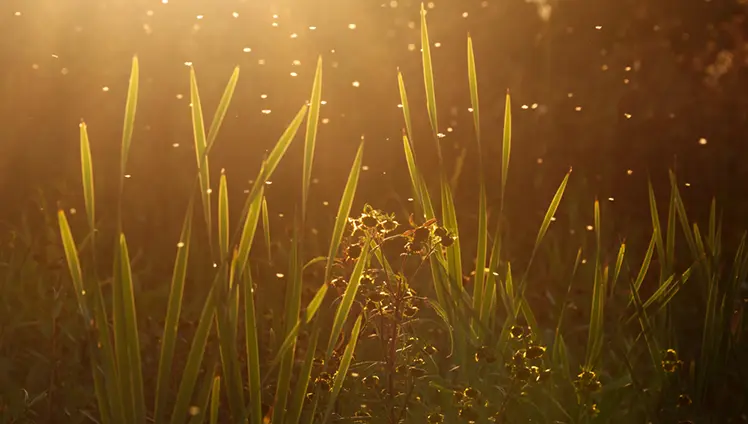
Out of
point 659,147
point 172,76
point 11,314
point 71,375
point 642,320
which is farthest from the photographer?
point 659,147

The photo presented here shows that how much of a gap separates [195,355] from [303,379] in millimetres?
187

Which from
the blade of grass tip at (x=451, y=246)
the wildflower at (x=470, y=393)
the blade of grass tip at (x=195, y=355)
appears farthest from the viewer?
the blade of grass tip at (x=451, y=246)

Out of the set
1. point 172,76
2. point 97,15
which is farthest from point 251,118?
point 97,15

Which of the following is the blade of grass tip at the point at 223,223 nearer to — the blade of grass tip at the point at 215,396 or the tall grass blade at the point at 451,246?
the blade of grass tip at the point at 215,396

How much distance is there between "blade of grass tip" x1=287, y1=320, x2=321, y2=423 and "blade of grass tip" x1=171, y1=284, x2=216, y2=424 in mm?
168

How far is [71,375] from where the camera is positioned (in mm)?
2148

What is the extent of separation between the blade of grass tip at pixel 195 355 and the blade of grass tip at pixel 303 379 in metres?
0.17

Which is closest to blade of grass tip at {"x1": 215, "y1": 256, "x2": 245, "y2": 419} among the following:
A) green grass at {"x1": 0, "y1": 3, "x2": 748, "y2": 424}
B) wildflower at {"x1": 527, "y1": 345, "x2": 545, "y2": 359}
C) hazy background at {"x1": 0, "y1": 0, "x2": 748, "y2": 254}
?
green grass at {"x1": 0, "y1": 3, "x2": 748, "y2": 424}

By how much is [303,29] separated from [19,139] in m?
1.24

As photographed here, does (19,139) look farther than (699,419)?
Yes

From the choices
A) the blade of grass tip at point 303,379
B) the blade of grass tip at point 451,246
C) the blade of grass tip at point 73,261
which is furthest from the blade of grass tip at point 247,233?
the blade of grass tip at point 451,246

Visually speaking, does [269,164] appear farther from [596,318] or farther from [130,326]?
[596,318]

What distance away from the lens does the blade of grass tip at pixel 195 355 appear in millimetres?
1381

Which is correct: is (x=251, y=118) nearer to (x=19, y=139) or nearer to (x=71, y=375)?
(x=19, y=139)
